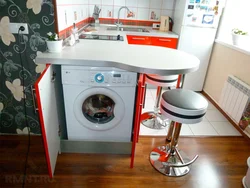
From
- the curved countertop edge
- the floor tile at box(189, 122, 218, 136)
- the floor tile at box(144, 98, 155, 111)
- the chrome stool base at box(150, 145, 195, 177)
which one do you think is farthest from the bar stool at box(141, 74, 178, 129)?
the curved countertop edge

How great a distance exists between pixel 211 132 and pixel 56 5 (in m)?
2.08

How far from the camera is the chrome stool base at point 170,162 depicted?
1594 mm

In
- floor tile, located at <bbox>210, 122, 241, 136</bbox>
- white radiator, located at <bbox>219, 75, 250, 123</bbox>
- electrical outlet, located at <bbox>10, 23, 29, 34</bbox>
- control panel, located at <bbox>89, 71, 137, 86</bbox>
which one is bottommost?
floor tile, located at <bbox>210, 122, 241, 136</bbox>

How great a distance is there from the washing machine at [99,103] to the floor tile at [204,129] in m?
0.94

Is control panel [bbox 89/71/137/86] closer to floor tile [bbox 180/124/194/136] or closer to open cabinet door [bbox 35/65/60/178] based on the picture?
open cabinet door [bbox 35/65/60/178]

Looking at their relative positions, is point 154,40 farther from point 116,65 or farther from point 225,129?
point 116,65

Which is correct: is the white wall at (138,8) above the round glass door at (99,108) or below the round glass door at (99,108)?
above

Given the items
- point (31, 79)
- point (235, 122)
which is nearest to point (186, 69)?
point (31, 79)

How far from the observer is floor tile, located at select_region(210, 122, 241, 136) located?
2.20 metres

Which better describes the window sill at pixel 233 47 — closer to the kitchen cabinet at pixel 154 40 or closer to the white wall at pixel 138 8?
the kitchen cabinet at pixel 154 40

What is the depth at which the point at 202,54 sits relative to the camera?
2953 mm

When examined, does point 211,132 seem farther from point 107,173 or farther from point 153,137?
point 107,173

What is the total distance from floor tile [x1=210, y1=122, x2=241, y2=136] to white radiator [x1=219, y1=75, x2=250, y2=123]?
0.11m

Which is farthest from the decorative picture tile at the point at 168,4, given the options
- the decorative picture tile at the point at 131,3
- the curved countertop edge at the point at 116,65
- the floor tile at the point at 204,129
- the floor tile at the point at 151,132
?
the curved countertop edge at the point at 116,65
